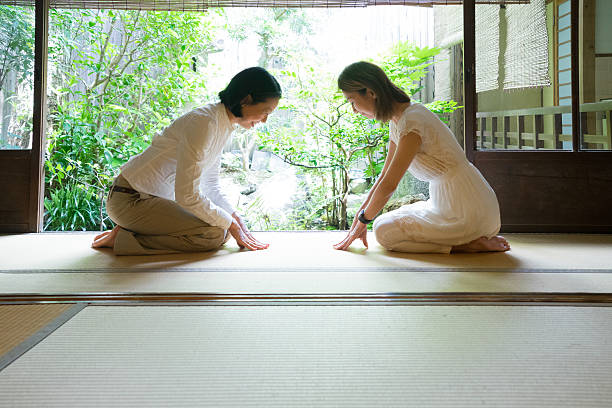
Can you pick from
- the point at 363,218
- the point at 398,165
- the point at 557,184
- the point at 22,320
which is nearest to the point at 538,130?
the point at 557,184

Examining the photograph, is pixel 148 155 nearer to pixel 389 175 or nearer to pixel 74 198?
pixel 389 175

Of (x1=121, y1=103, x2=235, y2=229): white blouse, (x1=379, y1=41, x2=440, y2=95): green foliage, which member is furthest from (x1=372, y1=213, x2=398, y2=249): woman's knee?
(x1=379, y1=41, x2=440, y2=95): green foliage

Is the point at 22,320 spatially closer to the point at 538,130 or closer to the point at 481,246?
the point at 481,246

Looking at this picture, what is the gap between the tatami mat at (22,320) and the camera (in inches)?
49.3

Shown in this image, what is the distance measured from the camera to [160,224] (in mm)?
2527

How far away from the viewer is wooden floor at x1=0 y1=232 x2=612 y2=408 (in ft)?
3.25

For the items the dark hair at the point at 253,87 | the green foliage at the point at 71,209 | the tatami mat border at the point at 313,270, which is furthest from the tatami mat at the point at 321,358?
the green foliage at the point at 71,209

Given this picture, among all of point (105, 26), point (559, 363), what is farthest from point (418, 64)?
point (559, 363)

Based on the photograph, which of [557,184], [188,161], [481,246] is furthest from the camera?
[557,184]

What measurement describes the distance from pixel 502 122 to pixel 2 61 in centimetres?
360

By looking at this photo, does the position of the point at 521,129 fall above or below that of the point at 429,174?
above

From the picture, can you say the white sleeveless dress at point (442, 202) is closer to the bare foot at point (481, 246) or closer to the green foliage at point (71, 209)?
the bare foot at point (481, 246)

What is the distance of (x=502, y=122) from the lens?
346 centimetres

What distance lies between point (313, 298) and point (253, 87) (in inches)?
45.7
